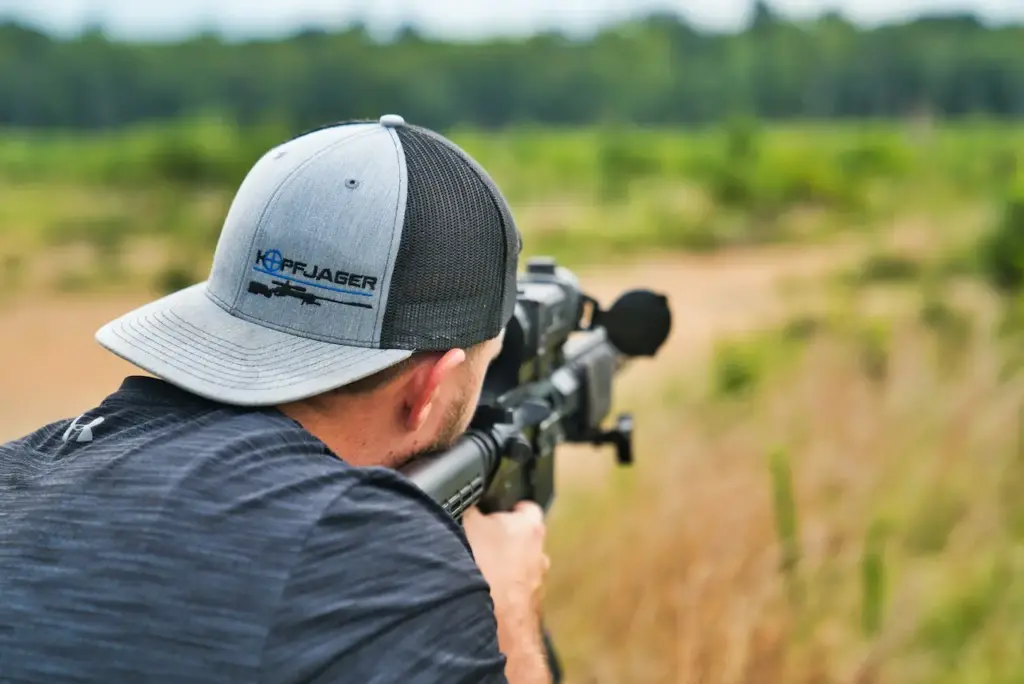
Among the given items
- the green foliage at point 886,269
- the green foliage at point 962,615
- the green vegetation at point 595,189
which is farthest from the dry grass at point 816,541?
the green foliage at point 886,269

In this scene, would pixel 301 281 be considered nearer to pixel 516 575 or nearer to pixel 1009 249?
pixel 516 575

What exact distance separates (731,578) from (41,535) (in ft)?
6.82

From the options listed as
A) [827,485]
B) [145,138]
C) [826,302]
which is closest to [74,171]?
[145,138]

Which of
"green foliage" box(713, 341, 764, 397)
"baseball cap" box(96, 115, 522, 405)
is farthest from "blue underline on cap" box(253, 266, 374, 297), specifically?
"green foliage" box(713, 341, 764, 397)

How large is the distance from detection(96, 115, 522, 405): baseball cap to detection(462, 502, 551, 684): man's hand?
308 millimetres

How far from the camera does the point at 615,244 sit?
1628 cm

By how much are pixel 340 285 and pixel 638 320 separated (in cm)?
113

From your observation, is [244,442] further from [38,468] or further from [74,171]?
[74,171]

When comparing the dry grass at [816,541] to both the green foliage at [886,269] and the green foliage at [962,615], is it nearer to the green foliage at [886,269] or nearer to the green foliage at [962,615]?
the green foliage at [962,615]

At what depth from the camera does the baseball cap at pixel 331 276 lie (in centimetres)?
130

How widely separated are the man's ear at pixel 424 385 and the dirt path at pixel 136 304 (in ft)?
15.2

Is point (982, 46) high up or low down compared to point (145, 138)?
up

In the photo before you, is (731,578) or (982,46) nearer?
(731,578)

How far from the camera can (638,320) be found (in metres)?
2.36
